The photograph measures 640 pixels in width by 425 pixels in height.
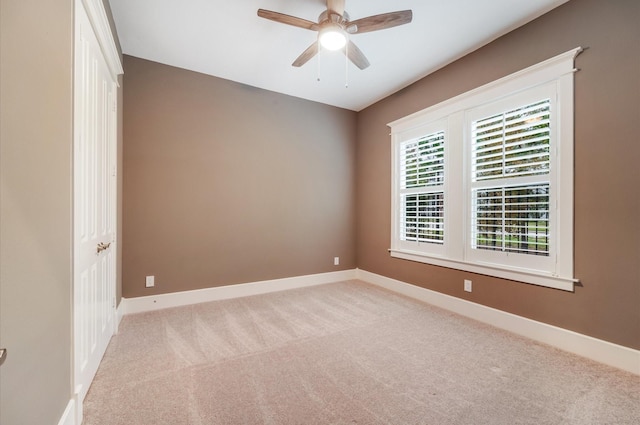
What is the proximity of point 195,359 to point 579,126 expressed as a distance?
11.4 ft

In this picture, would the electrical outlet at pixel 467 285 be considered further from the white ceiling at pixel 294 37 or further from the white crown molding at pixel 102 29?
the white crown molding at pixel 102 29

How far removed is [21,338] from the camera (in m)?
0.97

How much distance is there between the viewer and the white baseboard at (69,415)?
1252 millimetres

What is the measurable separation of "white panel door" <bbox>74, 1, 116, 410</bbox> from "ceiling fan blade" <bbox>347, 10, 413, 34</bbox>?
5.76 feet

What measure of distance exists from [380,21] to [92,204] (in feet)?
7.98

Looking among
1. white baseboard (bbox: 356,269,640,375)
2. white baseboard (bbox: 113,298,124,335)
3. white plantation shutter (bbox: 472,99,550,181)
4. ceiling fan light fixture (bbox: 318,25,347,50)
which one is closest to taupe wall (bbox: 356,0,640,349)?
white baseboard (bbox: 356,269,640,375)

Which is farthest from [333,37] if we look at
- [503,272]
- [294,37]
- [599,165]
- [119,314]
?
[119,314]

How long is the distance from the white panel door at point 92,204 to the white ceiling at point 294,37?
69cm

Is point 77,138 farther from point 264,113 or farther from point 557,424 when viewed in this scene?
point 557,424

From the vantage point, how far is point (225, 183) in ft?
11.5

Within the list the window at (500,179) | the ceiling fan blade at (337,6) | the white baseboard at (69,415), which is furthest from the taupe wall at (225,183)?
the ceiling fan blade at (337,6)

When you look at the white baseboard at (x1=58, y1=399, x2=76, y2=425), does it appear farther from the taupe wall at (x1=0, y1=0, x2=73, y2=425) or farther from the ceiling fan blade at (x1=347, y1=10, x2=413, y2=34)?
the ceiling fan blade at (x1=347, y1=10, x2=413, y2=34)

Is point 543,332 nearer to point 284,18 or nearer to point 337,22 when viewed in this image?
point 337,22

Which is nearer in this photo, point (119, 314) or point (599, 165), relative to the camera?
point (599, 165)
